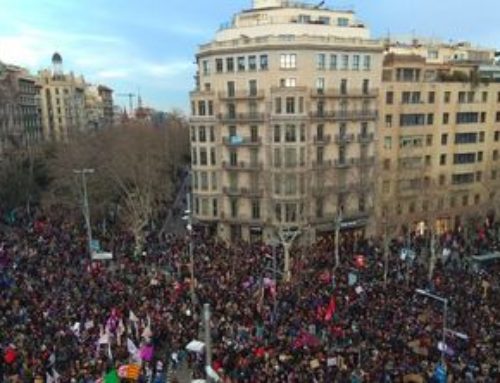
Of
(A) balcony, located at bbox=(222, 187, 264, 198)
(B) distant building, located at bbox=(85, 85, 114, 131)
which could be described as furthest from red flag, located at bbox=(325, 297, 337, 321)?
(B) distant building, located at bbox=(85, 85, 114, 131)

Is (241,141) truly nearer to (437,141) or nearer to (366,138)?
(366,138)

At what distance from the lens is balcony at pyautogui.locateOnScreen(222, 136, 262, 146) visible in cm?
4944

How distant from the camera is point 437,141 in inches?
2228

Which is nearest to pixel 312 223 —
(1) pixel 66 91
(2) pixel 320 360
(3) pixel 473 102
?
(3) pixel 473 102

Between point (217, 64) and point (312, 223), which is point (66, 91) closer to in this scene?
point (217, 64)

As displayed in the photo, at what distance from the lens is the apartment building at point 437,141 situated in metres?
51.6

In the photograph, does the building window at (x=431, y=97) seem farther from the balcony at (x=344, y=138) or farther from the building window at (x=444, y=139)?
the balcony at (x=344, y=138)

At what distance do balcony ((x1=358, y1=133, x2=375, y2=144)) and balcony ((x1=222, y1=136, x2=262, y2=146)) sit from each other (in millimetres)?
9608

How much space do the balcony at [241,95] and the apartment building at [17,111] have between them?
105 ft

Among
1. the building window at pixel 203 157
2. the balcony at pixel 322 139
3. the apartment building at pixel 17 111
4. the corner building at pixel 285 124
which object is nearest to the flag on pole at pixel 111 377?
the corner building at pixel 285 124

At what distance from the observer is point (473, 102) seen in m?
58.1

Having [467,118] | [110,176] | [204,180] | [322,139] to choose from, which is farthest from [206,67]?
[467,118]

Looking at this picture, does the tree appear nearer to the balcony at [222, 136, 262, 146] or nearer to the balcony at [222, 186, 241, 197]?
the balcony at [222, 186, 241, 197]

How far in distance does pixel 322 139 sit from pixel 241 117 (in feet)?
24.4
